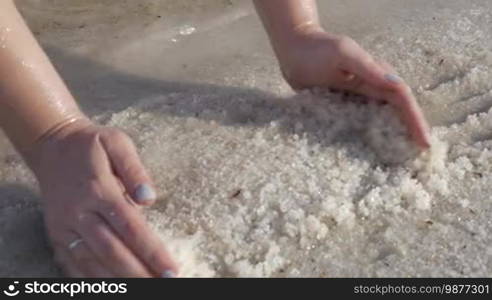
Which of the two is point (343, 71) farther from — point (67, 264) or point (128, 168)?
point (67, 264)

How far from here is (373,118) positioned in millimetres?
1928

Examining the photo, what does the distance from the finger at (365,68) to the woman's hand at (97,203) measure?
0.55 m

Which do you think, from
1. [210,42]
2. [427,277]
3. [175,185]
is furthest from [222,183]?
[210,42]

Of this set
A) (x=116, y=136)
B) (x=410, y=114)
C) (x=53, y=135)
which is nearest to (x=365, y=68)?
(x=410, y=114)

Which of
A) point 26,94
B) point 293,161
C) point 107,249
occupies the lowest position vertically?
point 293,161

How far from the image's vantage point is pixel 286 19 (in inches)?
81.6

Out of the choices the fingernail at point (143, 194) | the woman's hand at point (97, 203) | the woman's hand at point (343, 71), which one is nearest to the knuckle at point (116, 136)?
the woman's hand at point (97, 203)

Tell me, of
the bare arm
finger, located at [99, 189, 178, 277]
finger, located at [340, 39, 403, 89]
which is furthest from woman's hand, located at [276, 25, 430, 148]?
finger, located at [99, 189, 178, 277]

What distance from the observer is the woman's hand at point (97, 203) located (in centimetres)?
152

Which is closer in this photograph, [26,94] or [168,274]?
[168,274]

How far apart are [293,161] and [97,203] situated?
0.50m

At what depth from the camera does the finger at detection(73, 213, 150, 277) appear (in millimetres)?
1516

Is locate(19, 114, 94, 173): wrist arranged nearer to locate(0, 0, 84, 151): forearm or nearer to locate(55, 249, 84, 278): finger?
locate(0, 0, 84, 151): forearm

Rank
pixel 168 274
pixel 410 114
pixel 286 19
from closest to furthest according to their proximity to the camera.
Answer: pixel 168 274
pixel 410 114
pixel 286 19
